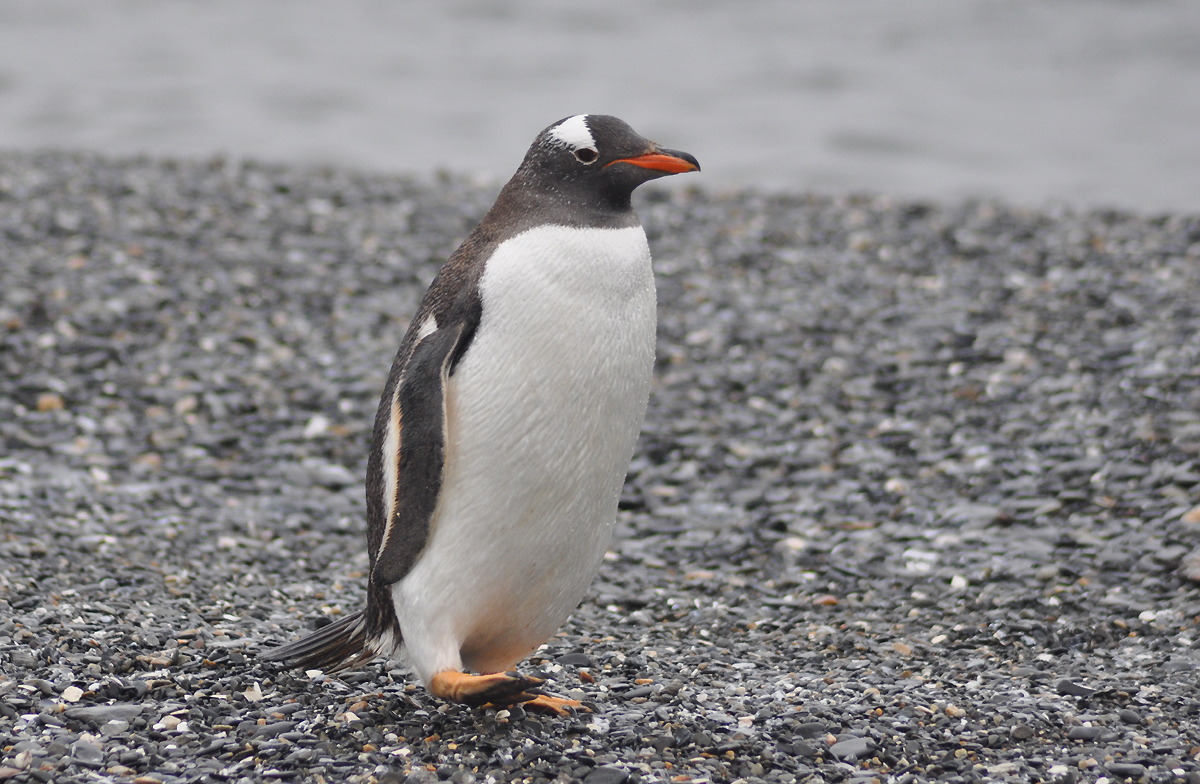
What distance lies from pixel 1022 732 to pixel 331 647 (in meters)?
2.19

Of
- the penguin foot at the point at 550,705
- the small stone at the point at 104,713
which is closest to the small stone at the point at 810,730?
the penguin foot at the point at 550,705

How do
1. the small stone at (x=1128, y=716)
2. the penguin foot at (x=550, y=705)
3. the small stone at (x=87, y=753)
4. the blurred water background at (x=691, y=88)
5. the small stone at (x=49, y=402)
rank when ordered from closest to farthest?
the small stone at (x=87, y=753)
the penguin foot at (x=550, y=705)
the small stone at (x=1128, y=716)
the small stone at (x=49, y=402)
the blurred water background at (x=691, y=88)

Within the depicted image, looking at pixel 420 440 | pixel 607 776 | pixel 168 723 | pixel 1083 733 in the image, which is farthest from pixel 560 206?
pixel 1083 733

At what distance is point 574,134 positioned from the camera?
3471 millimetres

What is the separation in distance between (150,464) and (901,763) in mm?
4346

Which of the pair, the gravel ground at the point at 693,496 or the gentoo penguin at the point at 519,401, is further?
the gravel ground at the point at 693,496

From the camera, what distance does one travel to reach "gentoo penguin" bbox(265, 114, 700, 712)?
337 centimetres

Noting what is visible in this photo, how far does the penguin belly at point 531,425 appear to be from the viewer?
3367mm

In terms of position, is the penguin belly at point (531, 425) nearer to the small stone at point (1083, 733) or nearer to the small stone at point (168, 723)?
the small stone at point (168, 723)

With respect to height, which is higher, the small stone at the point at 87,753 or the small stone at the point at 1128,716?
the small stone at the point at 87,753

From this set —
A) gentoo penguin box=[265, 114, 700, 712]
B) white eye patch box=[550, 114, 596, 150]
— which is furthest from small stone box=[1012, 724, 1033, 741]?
white eye patch box=[550, 114, 596, 150]

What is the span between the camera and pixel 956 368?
7352 millimetres

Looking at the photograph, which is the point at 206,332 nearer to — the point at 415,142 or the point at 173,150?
the point at 173,150

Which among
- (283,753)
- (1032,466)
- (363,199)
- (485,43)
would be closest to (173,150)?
(363,199)
